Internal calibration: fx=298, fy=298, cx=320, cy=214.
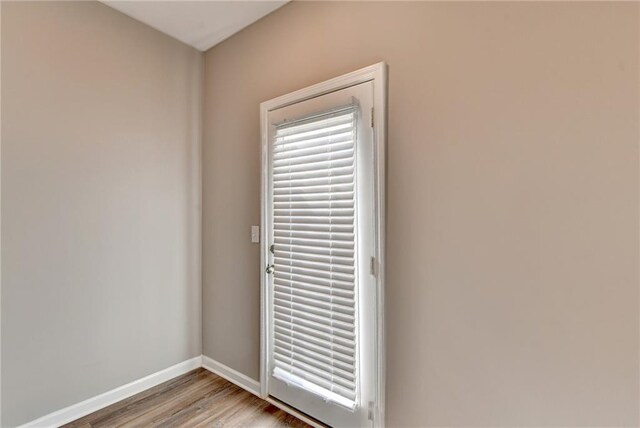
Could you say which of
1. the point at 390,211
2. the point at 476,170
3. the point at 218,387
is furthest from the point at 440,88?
the point at 218,387

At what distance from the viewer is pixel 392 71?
159cm

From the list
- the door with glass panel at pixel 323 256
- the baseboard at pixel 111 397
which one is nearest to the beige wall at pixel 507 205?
the door with glass panel at pixel 323 256

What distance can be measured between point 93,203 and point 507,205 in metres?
2.45

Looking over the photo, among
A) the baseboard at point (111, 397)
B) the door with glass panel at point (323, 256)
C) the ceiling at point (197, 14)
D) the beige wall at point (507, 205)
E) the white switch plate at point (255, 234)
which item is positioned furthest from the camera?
the white switch plate at point (255, 234)

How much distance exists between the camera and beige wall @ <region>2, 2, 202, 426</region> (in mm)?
1732

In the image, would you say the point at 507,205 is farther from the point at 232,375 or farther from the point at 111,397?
the point at 111,397

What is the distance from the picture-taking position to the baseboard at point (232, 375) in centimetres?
220

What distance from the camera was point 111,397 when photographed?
2.08m

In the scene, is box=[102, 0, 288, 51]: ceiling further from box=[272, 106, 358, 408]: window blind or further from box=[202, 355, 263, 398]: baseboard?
box=[202, 355, 263, 398]: baseboard

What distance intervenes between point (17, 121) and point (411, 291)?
7.92ft

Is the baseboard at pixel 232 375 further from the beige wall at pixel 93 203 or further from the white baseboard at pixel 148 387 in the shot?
the beige wall at pixel 93 203

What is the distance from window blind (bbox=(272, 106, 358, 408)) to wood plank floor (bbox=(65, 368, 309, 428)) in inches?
11.0

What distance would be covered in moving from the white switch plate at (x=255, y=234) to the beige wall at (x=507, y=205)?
3.33 feet

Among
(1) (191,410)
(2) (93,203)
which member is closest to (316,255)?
(1) (191,410)
